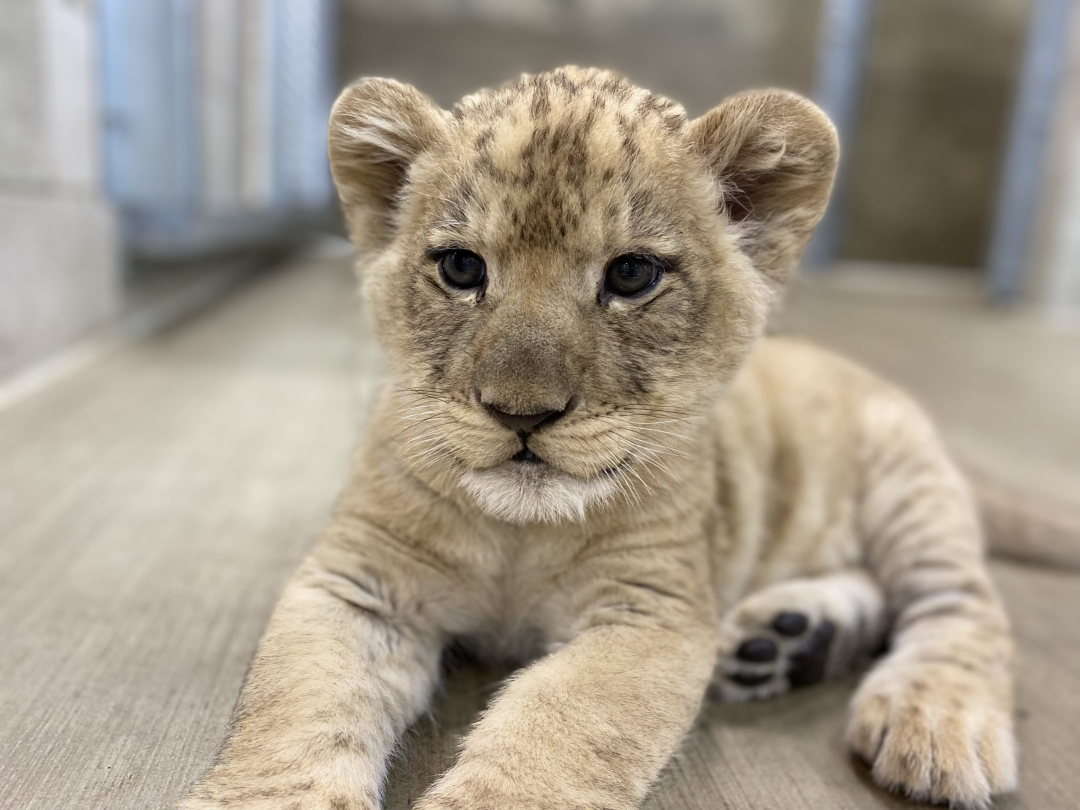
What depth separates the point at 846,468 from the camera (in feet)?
6.93

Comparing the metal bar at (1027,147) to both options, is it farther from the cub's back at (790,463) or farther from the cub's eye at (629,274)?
the cub's eye at (629,274)

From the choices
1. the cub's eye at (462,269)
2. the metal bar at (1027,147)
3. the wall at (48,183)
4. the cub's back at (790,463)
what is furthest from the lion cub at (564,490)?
the metal bar at (1027,147)

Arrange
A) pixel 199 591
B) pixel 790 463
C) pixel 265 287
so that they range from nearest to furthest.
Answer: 1. pixel 199 591
2. pixel 790 463
3. pixel 265 287

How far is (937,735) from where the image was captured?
1417mm

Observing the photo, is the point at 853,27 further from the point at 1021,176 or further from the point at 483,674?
the point at 483,674

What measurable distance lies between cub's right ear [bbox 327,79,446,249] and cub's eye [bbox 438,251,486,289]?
0.24 metres

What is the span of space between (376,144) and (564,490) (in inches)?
28.2

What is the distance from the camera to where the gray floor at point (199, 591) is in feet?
4.39

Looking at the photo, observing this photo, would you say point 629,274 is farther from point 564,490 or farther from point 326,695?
point 326,695

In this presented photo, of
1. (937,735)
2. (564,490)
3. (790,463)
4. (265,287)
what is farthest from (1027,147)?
(564,490)

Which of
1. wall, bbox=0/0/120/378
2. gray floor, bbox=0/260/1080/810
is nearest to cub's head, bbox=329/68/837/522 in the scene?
gray floor, bbox=0/260/1080/810

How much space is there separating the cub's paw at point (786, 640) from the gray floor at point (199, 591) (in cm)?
5

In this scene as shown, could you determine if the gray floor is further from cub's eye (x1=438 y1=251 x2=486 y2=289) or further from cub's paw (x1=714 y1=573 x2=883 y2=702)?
cub's eye (x1=438 y1=251 x2=486 y2=289)

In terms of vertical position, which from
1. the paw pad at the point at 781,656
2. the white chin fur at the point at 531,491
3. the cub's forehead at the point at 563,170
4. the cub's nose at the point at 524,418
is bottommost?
the paw pad at the point at 781,656
